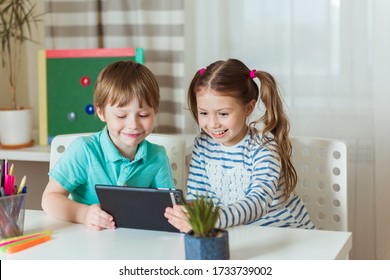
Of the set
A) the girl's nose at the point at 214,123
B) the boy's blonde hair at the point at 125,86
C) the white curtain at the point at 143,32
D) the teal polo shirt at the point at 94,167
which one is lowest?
the teal polo shirt at the point at 94,167

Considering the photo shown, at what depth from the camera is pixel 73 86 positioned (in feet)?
8.66

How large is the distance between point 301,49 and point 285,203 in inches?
34.1

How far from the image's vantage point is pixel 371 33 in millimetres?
2396

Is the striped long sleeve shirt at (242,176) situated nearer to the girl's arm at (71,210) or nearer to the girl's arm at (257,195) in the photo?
the girl's arm at (257,195)

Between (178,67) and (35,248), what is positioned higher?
(178,67)

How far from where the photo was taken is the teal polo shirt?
64.8 inches

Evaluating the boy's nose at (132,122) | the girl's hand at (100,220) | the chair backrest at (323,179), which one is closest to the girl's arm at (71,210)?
the girl's hand at (100,220)

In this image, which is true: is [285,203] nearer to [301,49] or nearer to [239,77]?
[239,77]

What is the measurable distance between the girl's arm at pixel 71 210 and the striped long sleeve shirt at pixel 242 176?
30 cm

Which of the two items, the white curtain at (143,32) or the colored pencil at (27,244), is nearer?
the colored pencil at (27,244)

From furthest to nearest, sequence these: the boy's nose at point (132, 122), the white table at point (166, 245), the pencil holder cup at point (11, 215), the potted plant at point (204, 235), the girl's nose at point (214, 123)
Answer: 1. the girl's nose at point (214, 123)
2. the boy's nose at point (132, 122)
3. the pencil holder cup at point (11, 215)
4. the white table at point (166, 245)
5. the potted plant at point (204, 235)

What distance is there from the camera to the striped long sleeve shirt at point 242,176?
1687mm

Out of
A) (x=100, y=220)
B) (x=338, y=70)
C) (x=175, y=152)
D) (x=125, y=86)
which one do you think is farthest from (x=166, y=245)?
(x=338, y=70)
